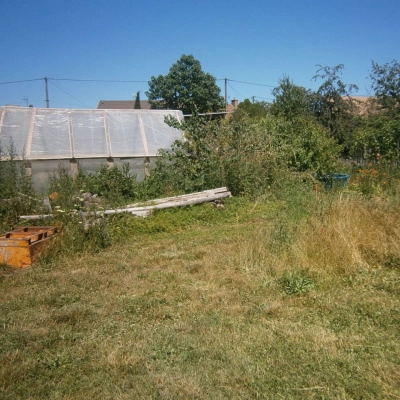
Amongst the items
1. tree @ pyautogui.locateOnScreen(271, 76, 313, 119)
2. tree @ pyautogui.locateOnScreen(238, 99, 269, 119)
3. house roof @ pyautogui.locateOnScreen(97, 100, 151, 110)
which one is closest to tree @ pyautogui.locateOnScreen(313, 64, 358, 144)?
tree @ pyautogui.locateOnScreen(271, 76, 313, 119)

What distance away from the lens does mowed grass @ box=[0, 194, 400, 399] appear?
2.74 meters

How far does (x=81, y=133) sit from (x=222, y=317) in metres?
10.7

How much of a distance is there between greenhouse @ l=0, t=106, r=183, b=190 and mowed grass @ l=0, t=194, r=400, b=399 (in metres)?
6.31

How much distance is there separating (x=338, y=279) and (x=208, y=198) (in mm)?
5161

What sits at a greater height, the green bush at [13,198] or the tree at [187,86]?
the tree at [187,86]

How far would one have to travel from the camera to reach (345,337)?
10.7 ft

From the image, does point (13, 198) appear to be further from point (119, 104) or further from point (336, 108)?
point (119, 104)

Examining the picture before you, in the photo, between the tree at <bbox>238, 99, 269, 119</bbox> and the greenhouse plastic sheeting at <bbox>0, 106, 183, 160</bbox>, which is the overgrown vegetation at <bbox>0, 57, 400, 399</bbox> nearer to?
the greenhouse plastic sheeting at <bbox>0, 106, 183, 160</bbox>

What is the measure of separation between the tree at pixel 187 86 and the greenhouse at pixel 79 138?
76.7 ft

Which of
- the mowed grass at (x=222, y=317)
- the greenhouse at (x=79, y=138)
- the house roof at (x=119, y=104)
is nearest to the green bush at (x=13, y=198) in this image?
the mowed grass at (x=222, y=317)

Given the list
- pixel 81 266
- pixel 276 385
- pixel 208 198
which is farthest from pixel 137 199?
pixel 276 385

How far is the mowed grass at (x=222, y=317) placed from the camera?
2744mm

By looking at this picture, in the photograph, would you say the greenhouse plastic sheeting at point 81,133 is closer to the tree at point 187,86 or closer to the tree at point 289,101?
the tree at point 289,101

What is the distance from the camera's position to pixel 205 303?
13.5ft
